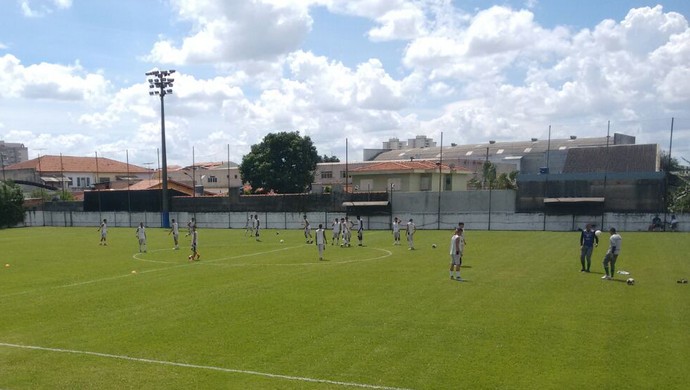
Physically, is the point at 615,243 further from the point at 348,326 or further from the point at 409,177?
the point at 409,177

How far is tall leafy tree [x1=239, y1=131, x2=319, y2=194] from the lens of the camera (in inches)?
2820

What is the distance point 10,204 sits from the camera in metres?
63.1

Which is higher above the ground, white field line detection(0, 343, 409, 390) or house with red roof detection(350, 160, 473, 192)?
house with red roof detection(350, 160, 473, 192)

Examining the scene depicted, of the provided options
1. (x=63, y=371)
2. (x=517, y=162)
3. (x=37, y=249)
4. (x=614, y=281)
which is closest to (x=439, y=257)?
(x=614, y=281)

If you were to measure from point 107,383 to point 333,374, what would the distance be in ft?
13.8

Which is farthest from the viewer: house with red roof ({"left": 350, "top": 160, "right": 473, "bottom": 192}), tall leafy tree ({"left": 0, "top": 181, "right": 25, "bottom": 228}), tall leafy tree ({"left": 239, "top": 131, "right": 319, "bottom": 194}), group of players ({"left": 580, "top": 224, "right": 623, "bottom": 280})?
tall leafy tree ({"left": 239, "top": 131, "right": 319, "bottom": 194})

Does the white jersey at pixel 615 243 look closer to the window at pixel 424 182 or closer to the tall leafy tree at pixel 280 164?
→ the window at pixel 424 182

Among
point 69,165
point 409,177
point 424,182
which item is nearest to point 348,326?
point 409,177

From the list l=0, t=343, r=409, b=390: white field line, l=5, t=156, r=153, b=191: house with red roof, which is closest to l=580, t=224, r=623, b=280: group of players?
l=0, t=343, r=409, b=390: white field line

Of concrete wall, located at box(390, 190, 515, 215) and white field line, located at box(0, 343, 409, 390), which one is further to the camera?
concrete wall, located at box(390, 190, 515, 215)

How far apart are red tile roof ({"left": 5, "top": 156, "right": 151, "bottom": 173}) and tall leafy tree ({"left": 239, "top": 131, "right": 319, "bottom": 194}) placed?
3202 cm

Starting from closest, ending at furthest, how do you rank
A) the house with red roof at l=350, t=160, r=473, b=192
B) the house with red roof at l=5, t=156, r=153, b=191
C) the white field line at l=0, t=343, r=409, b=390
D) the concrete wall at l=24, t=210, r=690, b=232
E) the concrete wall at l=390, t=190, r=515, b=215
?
the white field line at l=0, t=343, r=409, b=390 < the concrete wall at l=24, t=210, r=690, b=232 < the concrete wall at l=390, t=190, r=515, b=215 < the house with red roof at l=350, t=160, r=473, b=192 < the house with red roof at l=5, t=156, r=153, b=191

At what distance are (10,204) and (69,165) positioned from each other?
3190 cm

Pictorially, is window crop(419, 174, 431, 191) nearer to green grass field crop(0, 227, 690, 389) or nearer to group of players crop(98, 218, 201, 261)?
group of players crop(98, 218, 201, 261)
